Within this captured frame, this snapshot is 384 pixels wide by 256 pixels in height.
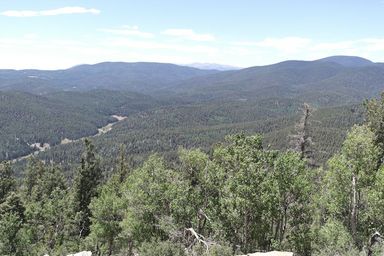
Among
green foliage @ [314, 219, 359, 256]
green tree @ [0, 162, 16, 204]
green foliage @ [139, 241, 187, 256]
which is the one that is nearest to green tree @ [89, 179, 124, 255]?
green foliage @ [139, 241, 187, 256]

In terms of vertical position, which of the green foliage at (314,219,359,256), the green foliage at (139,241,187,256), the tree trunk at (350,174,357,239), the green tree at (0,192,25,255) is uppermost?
the tree trunk at (350,174,357,239)

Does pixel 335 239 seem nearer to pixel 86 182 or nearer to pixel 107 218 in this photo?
pixel 107 218

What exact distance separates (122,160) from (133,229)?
29.2m

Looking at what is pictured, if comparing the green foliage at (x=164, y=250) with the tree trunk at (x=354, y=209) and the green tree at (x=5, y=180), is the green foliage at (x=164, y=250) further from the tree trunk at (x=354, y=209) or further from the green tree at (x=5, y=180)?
the green tree at (x=5, y=180)

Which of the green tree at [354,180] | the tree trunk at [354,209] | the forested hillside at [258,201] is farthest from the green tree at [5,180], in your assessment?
the tree trunk at [354,209]

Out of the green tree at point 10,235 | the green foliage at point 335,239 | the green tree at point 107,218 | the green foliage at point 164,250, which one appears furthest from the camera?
the green tree at point 10,235

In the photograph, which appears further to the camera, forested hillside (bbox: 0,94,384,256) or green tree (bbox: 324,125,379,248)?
green tree (bbox: 324,125,379,248)

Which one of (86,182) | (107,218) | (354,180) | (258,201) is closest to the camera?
(258,201)

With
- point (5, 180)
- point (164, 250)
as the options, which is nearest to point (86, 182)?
point (5, 180)

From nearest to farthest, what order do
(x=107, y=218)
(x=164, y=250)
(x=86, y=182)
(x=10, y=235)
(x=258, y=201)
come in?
(x=164, y=250) → (x=258, y=201) → (x=107, y=218) → (x=10, y=235) → (x=86, y=182)

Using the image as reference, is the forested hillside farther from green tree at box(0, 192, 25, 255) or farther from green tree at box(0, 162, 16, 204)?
green tree at box(0, 162, 16, 204)

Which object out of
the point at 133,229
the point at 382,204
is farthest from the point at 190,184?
the point at 382,204

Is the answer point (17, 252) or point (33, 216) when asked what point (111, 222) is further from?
point (33, 216)

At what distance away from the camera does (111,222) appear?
51719 mm
